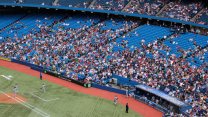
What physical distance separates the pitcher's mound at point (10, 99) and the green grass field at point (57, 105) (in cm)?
62

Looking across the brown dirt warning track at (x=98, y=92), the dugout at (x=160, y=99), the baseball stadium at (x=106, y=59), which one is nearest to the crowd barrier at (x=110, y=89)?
the baseball stadium at (x=106, y=59)

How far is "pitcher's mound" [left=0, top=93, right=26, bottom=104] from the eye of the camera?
3803 cm

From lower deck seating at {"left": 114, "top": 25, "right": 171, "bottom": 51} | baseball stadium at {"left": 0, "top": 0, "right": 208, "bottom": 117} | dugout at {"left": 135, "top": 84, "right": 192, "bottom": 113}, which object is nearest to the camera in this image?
dugout at {"left": 135, "top": 84, "right": 192, "bottom": 113}

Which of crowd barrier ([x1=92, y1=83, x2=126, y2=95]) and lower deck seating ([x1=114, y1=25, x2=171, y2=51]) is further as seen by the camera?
lower deck seating ([x1=114, y1=25, x2=171, y2=51])

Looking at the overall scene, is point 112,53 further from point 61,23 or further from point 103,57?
point 61,23

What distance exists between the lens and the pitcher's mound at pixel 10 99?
38031mm

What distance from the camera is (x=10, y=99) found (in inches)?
1519

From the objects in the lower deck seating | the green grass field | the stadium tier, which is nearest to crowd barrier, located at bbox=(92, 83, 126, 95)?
the green grass field

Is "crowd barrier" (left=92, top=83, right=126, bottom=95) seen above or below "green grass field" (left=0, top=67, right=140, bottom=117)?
above

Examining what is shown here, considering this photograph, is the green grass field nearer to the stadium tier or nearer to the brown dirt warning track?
the brown dirt warning track

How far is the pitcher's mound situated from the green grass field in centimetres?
62

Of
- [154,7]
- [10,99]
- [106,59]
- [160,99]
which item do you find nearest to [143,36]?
[154,7]

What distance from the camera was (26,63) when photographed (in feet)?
168

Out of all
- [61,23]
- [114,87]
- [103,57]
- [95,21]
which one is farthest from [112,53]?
[61,23]
